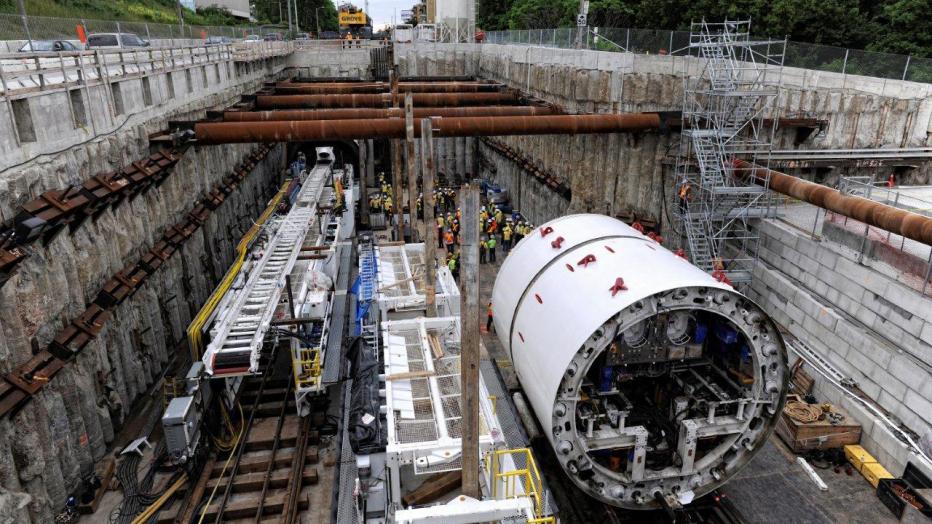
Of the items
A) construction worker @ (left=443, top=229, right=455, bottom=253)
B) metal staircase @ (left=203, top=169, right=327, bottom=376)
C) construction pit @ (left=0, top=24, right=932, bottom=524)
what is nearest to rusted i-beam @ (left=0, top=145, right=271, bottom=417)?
construction pit @ (left=0, top=24, right=932, bottom=524)

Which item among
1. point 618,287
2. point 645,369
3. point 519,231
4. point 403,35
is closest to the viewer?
point 618,287

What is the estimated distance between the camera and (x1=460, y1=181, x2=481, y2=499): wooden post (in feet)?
24.7

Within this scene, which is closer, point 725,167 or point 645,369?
point 645,369

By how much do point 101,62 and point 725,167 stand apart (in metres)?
17.0

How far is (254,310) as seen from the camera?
524 inches

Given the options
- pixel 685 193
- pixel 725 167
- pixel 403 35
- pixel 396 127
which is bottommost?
pixel 685 193

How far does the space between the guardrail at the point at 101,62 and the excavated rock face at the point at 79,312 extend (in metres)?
1.59

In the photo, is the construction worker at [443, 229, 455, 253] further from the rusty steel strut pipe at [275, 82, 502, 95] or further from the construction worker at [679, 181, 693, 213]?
the rusty steel strut pipe at [275, 82, 502, 95]

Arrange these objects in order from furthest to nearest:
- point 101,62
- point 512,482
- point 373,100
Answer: point 373,100 → point 101,62 → point 512,482

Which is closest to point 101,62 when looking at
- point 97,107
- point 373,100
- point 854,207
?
point 97,107

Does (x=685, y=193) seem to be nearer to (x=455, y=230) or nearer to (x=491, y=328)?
(x=491, y=328)

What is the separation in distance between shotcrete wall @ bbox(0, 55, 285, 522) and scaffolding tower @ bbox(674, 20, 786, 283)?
1521 cm

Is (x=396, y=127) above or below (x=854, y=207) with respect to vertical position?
above

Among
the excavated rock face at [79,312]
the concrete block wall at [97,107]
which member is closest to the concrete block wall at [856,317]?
the excavated rock face at [79,312]
